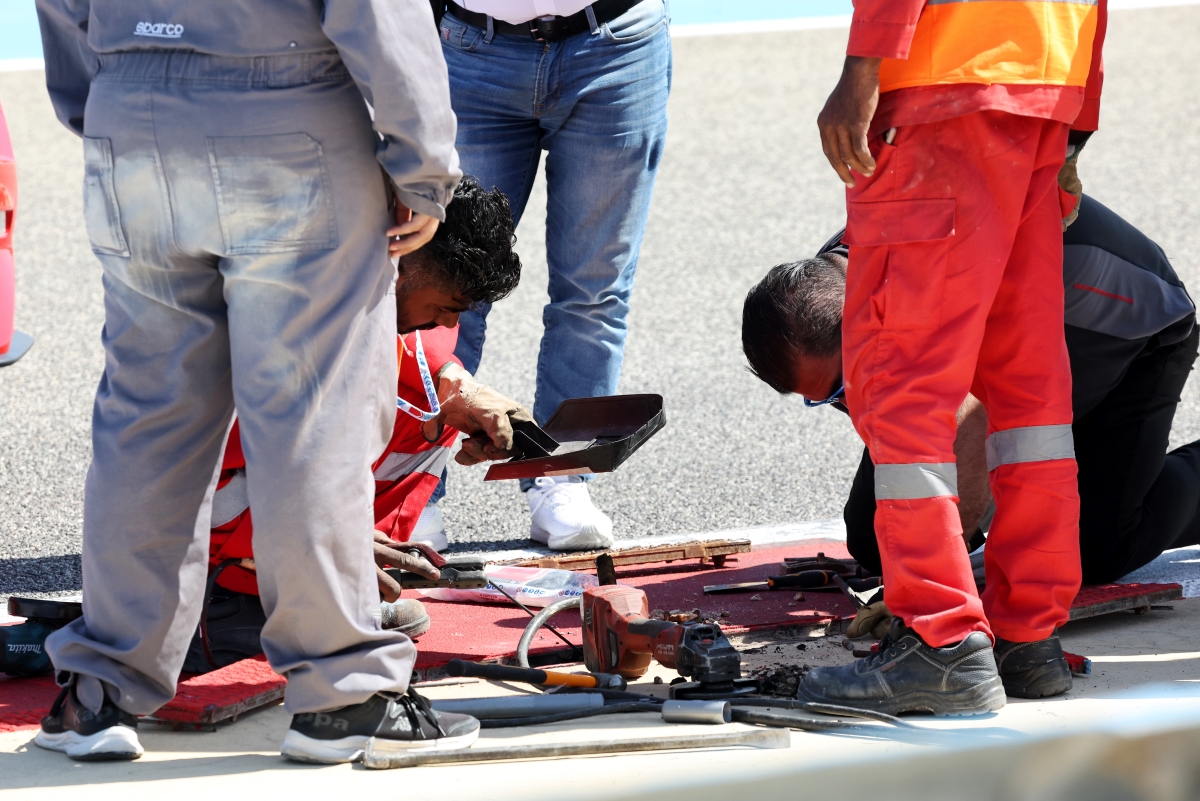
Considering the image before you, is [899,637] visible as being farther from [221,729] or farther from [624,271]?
[624,271]

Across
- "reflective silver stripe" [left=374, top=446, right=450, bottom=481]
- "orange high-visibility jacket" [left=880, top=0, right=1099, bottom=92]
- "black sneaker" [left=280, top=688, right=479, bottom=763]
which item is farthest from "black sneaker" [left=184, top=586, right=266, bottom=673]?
"orange high-visibility jacket" [left=880, top=0, right=1099, bottom=92]

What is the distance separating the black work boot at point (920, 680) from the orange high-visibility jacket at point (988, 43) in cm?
102

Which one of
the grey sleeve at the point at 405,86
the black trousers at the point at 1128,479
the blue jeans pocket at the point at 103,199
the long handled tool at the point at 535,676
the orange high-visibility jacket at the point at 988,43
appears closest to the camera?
the grey sleeve at the point at 405,86

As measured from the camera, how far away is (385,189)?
215cm

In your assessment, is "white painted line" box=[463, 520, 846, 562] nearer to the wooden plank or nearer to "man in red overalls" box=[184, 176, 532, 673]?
"man in red overalls" box=[184, 176, 532, 673]

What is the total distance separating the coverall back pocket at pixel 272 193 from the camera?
6.59 ft

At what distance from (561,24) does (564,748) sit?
2.33 m

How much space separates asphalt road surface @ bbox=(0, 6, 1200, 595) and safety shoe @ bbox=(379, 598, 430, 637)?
1006 mm

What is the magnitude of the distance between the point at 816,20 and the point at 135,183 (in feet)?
46.5

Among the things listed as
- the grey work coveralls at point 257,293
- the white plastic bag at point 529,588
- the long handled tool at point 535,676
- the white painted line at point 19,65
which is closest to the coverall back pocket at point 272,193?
the grey work coveralls at point 257,293

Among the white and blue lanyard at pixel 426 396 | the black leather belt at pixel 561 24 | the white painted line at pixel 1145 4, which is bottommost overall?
the white and blue lanyard at pixel 426 396

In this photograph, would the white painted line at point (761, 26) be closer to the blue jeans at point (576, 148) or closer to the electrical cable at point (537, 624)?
the blue jeans at point (576, 148)

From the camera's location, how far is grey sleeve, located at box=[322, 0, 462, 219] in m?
1.96

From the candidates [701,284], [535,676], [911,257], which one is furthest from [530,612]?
[701,284]
